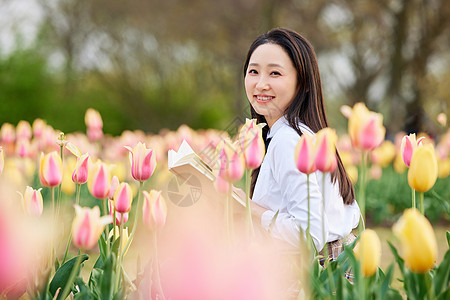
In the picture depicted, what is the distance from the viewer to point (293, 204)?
1853 mm

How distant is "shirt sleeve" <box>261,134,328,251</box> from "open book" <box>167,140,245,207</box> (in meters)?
0.17

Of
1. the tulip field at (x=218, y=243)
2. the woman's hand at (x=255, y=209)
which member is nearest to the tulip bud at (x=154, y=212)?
the tulip field at (x=218, y=243)

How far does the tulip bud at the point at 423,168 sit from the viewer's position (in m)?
1.29

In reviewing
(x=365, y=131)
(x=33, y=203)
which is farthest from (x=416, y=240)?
(x=33, y=203)

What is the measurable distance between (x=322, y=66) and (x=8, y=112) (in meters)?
8.51

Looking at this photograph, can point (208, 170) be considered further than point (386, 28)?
No

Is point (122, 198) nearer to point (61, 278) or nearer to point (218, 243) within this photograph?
point (61, 278)

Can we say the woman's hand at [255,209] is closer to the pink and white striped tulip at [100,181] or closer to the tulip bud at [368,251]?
the pink and white striped tulip at [100,181]

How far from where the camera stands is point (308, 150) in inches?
51.6

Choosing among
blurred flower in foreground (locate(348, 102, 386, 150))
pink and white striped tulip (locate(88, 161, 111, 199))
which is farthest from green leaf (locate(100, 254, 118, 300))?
blurred flower in foreground (locate(348, 102, 386, 150))

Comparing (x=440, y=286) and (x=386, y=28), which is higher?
(x=386, y=28)

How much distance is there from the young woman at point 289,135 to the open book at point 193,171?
0.64 ft

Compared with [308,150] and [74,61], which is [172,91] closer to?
[74,61]

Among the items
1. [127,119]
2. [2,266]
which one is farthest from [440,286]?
[127,119]
